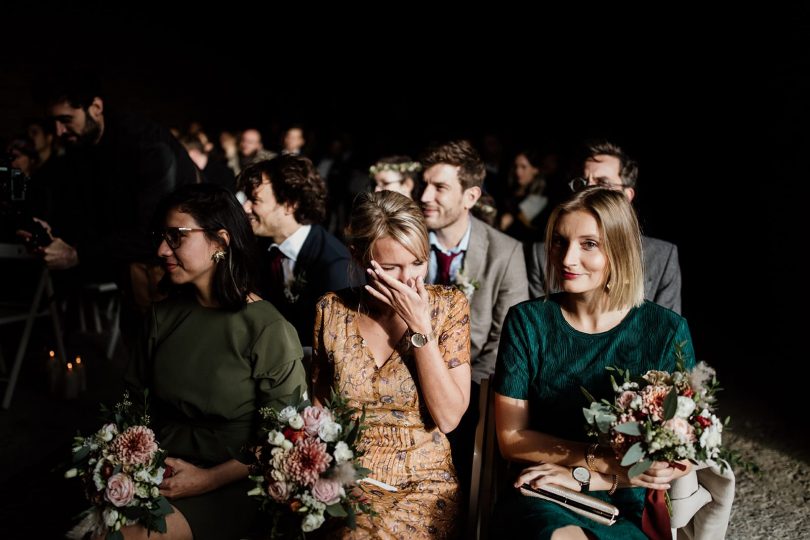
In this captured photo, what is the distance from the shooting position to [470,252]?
137 inches

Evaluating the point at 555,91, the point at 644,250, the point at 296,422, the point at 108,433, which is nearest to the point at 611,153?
the point at 644,250

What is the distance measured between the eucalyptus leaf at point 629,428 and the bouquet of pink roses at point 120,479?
128cm

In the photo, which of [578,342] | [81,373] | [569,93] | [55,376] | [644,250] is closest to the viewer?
[578,342]

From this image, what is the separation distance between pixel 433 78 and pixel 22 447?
33.1 feet

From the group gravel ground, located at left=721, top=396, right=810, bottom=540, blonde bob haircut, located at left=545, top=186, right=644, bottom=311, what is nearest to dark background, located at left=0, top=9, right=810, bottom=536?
gravel ground, located at left=721, top=396, right=810, bottom=540

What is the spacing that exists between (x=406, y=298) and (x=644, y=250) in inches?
65.4

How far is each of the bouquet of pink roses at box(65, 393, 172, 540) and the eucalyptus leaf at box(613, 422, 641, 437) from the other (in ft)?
4.19

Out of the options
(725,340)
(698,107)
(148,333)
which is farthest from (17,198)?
(698,107)

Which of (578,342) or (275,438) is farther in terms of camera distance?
(578,342)

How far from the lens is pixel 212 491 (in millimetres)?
2131

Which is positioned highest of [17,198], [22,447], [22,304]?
[17,198]

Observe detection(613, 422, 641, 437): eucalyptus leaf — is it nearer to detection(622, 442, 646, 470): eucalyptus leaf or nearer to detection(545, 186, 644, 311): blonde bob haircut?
detection(622, 442, 646, 470): eucalyptus leaf

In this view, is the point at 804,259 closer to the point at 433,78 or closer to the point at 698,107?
the point at 698,107

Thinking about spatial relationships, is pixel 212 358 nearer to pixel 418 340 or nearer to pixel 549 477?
pixel 418 340
